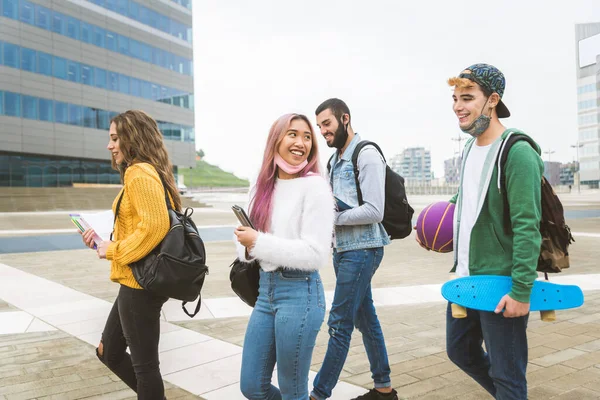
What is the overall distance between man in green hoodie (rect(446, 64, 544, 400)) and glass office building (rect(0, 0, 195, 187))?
1866 inches

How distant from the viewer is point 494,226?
2.55 m

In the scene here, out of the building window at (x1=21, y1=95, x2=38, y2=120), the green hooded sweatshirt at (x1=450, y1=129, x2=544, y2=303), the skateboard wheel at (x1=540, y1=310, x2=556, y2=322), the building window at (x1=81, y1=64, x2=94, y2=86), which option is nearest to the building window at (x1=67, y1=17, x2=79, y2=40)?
the building window at (x1=81, y1=64, x2=94, y2=86)

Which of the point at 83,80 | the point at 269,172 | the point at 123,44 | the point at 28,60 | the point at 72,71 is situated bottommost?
the point at 269,172

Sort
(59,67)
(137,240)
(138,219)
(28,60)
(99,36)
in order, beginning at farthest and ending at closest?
(99,36)
(59,67)
(28,60)
(138,219)
(137,240)

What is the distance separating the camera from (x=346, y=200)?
3494 mm

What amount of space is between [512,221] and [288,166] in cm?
105

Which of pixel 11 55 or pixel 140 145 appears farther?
pixel 11 55

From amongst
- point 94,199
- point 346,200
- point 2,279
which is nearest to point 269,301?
point 346,200

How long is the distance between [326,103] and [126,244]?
152cm

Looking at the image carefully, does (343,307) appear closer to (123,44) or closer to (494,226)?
(494,226)

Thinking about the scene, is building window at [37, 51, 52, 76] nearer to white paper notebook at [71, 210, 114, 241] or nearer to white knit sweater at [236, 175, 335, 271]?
white paper notebook at [71, 210, 114, 241]

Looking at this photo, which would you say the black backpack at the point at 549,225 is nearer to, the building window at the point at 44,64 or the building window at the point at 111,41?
the building window at the point at 44,64

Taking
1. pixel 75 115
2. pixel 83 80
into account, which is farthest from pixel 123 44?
pixel 75 115

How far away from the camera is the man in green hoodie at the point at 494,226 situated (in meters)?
2.39
